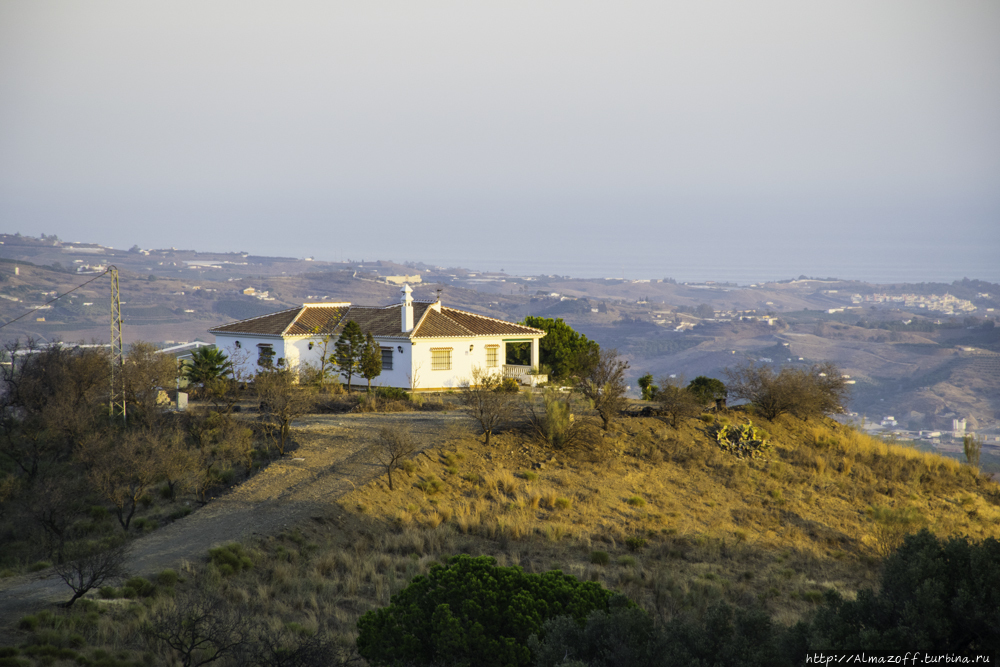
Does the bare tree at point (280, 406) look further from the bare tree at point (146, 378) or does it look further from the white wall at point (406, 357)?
the white wall at point (406, 357)

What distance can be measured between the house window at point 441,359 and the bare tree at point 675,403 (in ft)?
33.3

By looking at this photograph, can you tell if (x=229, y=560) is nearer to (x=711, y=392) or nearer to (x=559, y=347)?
(x=711, y=392)

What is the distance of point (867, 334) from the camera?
14625cm

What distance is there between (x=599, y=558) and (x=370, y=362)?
16.6 m

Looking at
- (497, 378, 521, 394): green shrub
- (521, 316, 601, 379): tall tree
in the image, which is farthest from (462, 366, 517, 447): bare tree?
(521, 316, 601, 379): tall tree

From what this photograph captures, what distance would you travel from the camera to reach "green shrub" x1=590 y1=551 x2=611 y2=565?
12.3 meters

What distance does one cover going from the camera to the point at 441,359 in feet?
96.1

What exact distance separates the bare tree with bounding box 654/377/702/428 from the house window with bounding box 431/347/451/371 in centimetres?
1013

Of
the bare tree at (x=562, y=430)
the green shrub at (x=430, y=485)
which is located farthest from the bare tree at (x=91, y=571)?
the bare tree at (x=562, y=430)

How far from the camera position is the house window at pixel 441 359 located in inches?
1148

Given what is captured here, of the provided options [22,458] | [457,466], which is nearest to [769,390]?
[457,466]

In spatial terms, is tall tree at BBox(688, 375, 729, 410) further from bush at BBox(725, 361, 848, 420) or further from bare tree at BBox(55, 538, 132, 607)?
→ bare tree at BBox(55, 538, 132, 607)

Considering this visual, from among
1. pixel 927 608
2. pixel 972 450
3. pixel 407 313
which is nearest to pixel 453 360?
pixel 407 313

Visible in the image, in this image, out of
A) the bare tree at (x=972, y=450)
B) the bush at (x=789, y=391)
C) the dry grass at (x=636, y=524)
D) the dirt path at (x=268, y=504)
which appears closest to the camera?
the dirt path at (x=268, y=504)
